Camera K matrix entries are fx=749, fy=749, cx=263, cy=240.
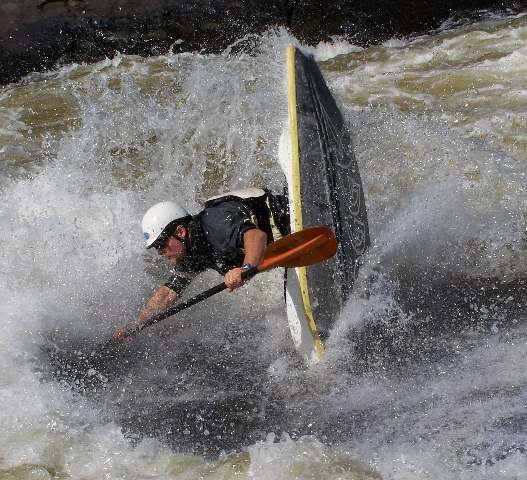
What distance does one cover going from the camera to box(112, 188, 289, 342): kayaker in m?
4.06

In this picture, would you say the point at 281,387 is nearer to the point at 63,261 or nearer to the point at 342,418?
the point at 342,418

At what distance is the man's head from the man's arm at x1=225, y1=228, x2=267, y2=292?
0.39 m

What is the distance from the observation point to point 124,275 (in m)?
5.78

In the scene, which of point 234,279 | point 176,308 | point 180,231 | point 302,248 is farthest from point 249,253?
point 176,308

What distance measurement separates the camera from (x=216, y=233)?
4.20 metres

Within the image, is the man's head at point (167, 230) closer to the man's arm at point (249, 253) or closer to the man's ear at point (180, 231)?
the man's ear at point (180, 231)

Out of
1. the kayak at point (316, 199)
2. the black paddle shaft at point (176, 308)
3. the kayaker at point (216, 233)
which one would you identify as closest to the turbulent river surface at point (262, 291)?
the kayak at point (316, 199)

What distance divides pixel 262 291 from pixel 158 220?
61.0 inches

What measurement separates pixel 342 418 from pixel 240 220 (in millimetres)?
1229

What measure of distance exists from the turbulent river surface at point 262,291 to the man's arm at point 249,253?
2.85ft

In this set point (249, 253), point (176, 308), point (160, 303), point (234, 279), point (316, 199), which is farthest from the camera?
point (160, 303)

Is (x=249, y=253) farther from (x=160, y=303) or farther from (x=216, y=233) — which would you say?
(x=160, y=303)

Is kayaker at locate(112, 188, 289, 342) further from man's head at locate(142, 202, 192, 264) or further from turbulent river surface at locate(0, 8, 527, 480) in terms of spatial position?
turbulent river surface at locate(0, 8, 527, 480)

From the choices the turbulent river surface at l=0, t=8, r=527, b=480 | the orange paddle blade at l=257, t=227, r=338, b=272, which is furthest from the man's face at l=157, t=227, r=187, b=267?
the turbulent river surface at l=0, t=8, r=527, b=480
